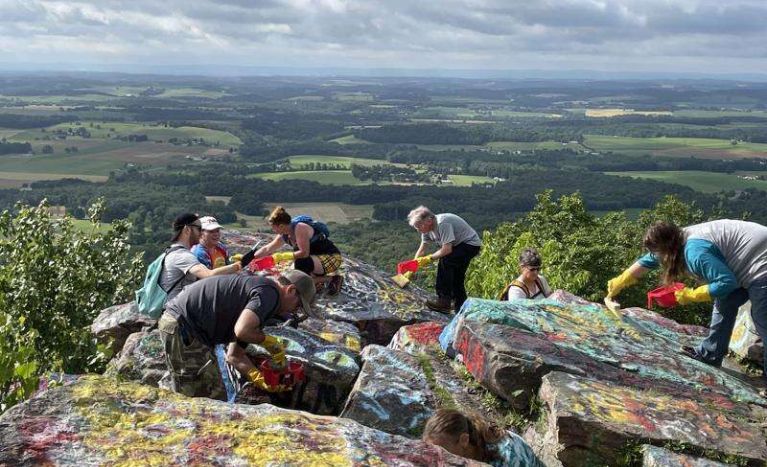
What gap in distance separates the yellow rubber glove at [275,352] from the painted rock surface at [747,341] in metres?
7.00

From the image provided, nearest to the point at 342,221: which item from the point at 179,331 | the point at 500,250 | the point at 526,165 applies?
the point at 500,250

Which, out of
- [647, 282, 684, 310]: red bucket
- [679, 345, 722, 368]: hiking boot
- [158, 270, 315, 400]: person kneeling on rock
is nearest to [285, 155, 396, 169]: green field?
[679, 345, 722, 368]: hiking boot

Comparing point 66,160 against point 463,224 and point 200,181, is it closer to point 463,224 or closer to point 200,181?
point 200,181

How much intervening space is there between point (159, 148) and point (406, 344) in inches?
7061

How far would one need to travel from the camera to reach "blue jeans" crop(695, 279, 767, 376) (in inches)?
311

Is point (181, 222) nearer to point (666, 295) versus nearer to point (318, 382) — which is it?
point (318, 382)

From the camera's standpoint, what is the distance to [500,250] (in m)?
34.2

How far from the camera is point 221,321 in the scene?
6.91 m

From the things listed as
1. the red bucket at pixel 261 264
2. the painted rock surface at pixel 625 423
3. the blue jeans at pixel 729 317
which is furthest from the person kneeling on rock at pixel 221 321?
the red bucket at pixel 261 264

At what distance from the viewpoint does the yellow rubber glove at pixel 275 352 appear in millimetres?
7504

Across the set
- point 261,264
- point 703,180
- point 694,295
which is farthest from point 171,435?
point 703,180

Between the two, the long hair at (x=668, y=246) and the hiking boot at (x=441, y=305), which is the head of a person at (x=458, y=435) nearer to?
the long hair at (x=668, y=246)

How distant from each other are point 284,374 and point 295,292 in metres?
1.35

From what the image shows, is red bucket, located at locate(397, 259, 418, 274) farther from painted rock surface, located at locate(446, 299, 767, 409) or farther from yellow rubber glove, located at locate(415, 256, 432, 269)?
painted rock surface, located at locate(446, 299, 767, 409)
